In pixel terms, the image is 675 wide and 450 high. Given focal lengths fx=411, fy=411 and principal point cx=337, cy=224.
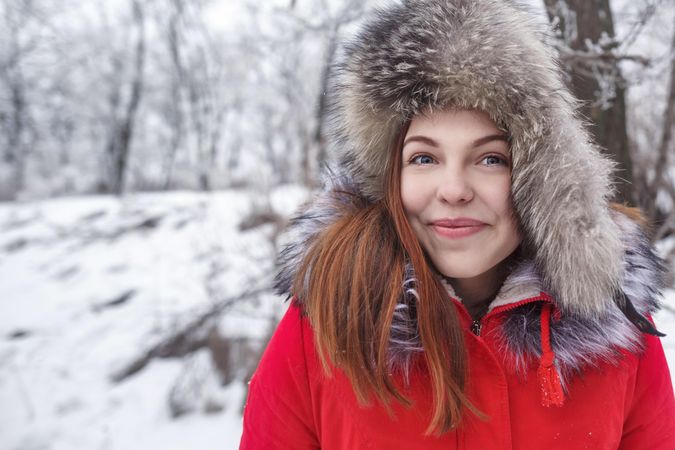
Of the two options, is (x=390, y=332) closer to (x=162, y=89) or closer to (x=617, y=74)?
(x=617, y=74)

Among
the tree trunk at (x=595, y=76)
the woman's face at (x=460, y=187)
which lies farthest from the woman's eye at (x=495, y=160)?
the tree trunk at (x=595, y=76)

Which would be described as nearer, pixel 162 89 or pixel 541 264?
pixel 541 264

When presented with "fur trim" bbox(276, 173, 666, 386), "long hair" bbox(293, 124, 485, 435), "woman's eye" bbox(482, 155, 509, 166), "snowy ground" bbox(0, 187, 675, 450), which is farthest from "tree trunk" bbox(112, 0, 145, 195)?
"woman's eye" bbox(482, 155, 509, 166)

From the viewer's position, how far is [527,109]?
1082 mm

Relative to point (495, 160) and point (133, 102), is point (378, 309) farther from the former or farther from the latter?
point (133, 102)

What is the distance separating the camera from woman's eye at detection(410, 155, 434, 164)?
1.14 m

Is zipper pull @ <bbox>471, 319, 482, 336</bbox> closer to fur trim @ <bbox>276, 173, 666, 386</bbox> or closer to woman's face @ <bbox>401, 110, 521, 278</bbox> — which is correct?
fur trim @ <bbox>276, 173, 666, 386</bbox>

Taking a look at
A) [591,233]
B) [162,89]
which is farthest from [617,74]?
[162,89]

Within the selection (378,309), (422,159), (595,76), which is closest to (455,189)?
(422,159)

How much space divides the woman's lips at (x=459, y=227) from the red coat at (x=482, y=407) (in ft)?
0.70

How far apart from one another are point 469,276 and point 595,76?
5.44 ft

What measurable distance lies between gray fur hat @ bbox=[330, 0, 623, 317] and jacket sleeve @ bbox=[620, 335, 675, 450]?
9.2 inches

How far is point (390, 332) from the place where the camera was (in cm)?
113

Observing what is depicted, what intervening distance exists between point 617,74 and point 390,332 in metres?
2.15
